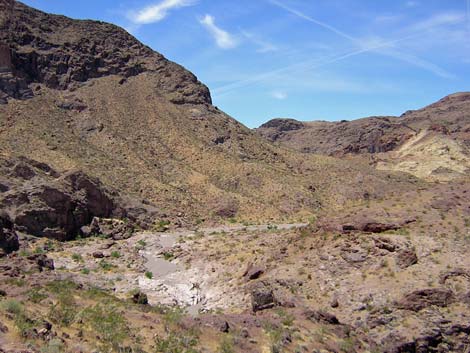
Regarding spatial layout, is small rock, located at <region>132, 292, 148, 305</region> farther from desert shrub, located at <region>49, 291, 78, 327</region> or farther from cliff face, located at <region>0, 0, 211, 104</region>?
cliff face, located at <region>0, 0, 211, 104</region>

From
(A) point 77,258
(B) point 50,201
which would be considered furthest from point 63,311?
(B) point 50,201

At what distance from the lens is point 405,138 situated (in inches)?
3804

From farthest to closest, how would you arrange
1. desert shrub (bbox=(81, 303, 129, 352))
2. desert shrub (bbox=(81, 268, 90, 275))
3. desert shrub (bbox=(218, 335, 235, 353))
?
desert shrub (bbox=(81, 268, 90, 275)), desert shrub (bbox=(218, 335, 235, 353)), desert shrub (bbox=(81, 303, 129, 352))

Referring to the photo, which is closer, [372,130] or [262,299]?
[262,299]

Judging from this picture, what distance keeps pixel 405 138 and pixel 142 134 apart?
5468cm

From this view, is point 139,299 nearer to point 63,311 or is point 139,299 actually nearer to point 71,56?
point 63,311

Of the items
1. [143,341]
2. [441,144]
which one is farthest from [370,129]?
[143,341]

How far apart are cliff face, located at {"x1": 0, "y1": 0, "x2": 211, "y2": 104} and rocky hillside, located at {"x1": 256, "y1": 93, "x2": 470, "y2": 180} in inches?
1382

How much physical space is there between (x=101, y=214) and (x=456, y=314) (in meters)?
26.6

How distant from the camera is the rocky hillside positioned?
81688 millimetres

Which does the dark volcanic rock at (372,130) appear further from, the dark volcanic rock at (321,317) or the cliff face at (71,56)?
the dark volcanic rock at (321,317)

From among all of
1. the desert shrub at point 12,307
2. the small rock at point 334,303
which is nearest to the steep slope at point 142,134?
the small rock at point 334,303

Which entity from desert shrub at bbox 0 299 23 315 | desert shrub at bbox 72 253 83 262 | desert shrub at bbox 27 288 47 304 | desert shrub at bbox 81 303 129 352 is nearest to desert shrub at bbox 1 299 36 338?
desert shrub at bbox 0 299 23 315

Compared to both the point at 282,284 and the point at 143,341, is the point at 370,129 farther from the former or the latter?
the point at 143,341
